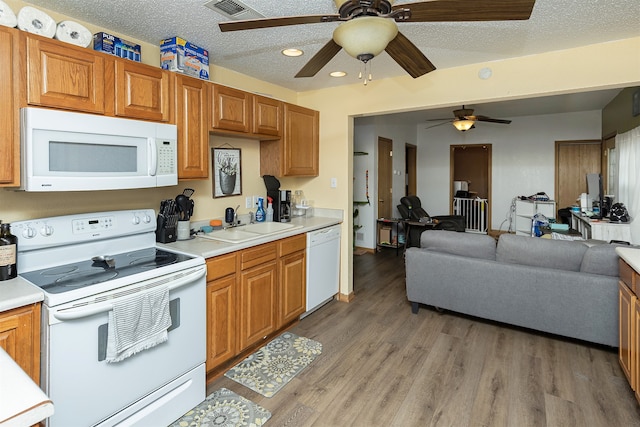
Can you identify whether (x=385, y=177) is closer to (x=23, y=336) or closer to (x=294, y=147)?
(x=294, y=147)

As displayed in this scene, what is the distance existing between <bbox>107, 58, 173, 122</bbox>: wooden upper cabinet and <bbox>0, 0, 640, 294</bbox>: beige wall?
0.48 m

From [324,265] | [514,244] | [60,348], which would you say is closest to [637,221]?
[514,244]

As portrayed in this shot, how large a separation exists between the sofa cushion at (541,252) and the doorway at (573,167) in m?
4.94

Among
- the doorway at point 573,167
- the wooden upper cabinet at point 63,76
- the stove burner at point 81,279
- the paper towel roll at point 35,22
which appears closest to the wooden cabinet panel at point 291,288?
the stove burner at point 81,279

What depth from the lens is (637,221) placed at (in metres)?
3.91

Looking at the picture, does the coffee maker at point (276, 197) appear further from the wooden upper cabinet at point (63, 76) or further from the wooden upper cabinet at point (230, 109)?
the wooden upper cabinet at point (63, 76)

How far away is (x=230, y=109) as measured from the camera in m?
2.75

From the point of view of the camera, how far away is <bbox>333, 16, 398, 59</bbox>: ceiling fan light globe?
1414mm

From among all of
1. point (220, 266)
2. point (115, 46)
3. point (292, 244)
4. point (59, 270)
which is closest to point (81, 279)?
point (59, 270)

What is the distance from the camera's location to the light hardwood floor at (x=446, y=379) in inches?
80.0

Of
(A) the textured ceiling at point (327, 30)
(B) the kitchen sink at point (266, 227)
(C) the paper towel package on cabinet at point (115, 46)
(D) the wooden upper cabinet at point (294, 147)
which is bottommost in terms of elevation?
(B) the kitchen sink at point (266, 227)

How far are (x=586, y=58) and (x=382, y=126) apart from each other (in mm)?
3890

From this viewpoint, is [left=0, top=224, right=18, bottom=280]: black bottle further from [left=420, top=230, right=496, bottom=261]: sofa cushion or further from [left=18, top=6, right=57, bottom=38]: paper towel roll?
[left=420, top=230, right=496, bottom=261]: sofa cushion

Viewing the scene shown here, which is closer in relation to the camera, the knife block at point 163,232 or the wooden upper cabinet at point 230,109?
the knife block at point 163,232
